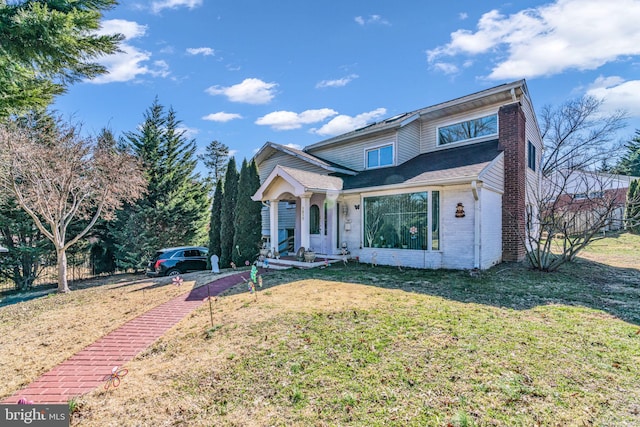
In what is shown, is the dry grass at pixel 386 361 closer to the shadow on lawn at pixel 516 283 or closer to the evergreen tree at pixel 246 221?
the shadow on lawn at pixel 516 283

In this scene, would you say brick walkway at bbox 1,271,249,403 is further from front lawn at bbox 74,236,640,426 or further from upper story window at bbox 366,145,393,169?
upper story window at bbox 366,145,393,169

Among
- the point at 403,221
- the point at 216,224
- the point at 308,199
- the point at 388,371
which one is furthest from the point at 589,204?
the point at 216,224

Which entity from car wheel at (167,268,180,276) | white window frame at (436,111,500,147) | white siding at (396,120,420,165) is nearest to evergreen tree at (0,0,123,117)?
car wheel at (167,268,180,276)

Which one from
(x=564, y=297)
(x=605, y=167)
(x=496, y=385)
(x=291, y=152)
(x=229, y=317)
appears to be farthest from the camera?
(x=605, y=167)

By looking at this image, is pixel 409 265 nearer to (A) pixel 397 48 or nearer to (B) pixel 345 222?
(B) pixel 345 222

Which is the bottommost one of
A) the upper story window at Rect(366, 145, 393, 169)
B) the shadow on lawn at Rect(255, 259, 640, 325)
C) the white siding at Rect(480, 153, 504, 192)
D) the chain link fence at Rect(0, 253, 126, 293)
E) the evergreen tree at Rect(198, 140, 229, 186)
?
the chain link fence at Rect(0, 253, 126, 293)

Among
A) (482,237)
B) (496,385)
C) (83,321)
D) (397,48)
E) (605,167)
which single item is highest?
(397,48)

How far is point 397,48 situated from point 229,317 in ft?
43.1

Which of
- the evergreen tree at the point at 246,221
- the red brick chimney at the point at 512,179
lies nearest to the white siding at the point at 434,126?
the red brick chimney at the point at 512,179

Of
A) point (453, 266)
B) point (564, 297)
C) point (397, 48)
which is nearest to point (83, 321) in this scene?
point (453, 266)

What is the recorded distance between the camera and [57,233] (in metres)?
12.5

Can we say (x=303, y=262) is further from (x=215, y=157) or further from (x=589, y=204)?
(x=215, y=157)

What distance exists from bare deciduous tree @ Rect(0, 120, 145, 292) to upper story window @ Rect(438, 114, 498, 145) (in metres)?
15.5

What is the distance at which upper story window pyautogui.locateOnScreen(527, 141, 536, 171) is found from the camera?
45.3 ft
